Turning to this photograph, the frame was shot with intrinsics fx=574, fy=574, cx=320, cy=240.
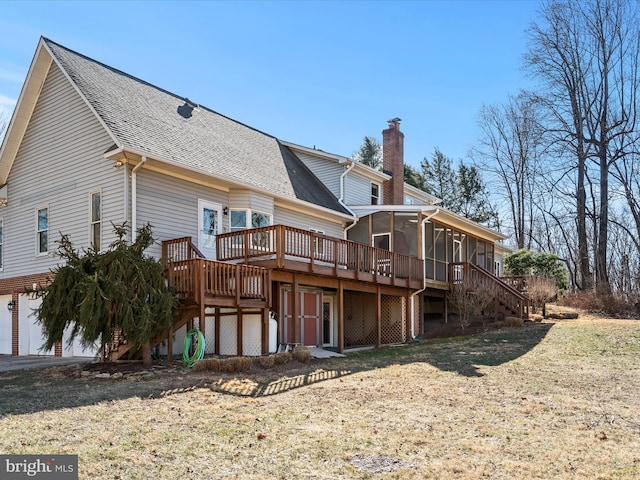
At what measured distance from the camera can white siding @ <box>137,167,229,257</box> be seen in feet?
47.0

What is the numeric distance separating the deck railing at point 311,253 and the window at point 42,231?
5378 mm

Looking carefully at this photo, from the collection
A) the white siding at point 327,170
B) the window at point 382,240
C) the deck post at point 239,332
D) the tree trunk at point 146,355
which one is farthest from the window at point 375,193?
the tree trunk at point 146,355

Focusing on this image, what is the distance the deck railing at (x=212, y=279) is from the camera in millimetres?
12016

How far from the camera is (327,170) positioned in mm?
23297

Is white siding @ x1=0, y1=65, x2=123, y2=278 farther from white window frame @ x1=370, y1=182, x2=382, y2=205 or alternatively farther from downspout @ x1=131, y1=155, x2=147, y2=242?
white window frame @ x1=370, y1=182, x2=382, y2=205

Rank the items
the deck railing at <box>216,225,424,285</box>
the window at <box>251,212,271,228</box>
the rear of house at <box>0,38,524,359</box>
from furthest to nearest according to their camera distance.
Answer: the window at <box>251,212,271,228</box> → the deck railing at <box>216,225,424,285</box> → the rear of house at <box>0,38,524,359</box>

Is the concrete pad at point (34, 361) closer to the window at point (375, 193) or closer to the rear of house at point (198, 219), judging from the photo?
the rear of house at point (198, 219)

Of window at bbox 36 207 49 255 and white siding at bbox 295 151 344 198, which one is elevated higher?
white siding at bbox 295 151 344 198

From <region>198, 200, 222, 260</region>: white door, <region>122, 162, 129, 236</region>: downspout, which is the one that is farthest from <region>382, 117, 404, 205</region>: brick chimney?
<region>122, 162, 129, 236</region>: downspout

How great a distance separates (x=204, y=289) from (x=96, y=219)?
481 cm

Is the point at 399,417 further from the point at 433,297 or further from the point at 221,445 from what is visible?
the point at 433,297

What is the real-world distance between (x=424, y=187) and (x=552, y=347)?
115 ft

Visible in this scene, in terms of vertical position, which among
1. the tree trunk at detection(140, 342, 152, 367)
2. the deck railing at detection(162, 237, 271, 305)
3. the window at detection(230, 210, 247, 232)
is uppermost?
the window at detection(230, 210, 247, 232)

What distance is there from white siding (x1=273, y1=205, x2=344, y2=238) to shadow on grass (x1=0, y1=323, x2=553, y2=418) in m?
5.01
